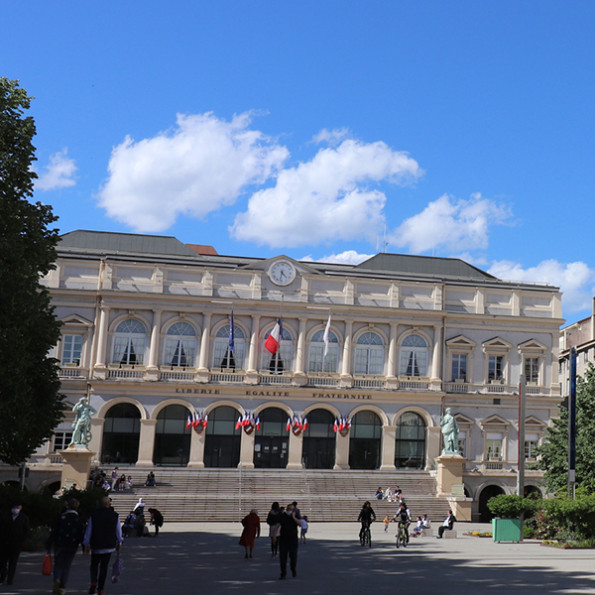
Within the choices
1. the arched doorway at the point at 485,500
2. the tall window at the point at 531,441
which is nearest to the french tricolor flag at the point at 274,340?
the arched doorway at the point at 485,500

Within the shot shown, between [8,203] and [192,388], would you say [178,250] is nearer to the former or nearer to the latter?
[192,388]

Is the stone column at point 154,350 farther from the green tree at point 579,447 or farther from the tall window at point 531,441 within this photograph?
the tall window at point 531,441

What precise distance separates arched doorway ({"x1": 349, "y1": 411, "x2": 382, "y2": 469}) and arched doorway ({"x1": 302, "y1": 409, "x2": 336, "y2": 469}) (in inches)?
53.1

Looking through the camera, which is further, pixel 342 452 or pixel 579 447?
pixel 342 452

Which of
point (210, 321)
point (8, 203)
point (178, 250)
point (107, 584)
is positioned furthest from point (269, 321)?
point (107, 584)

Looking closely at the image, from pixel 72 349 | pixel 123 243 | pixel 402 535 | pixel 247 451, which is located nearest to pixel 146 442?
pixel 247 451

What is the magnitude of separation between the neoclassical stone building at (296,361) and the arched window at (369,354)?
78mm

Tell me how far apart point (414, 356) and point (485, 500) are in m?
10.8

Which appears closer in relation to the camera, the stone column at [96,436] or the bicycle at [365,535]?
the bicycle at [365,535]

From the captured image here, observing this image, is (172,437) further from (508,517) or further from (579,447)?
(508,517)

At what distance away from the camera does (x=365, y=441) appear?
54.1 metres

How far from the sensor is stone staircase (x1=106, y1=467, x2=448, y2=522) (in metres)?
44.8

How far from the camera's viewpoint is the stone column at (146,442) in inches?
2000

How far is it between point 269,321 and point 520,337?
1782cm
